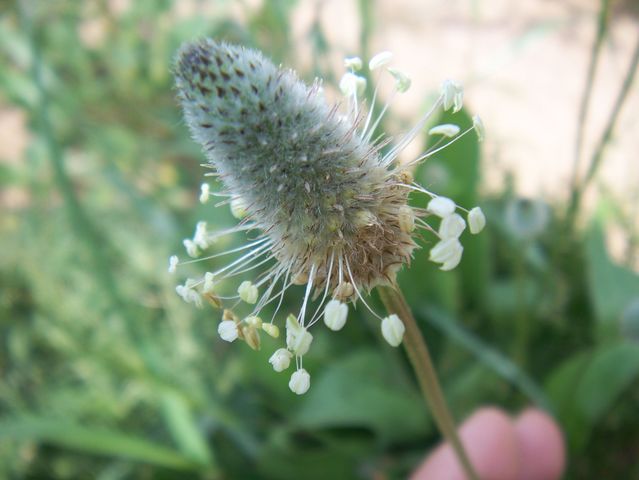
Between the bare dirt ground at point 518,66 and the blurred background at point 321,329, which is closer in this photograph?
the blurred background at point 321,329

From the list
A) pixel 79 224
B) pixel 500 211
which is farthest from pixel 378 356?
pixel 79 224

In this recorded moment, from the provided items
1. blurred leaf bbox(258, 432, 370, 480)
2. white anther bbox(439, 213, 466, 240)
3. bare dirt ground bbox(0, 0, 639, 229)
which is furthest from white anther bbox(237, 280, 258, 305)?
bare dirt ground bbox(0, 0, 639, 229)

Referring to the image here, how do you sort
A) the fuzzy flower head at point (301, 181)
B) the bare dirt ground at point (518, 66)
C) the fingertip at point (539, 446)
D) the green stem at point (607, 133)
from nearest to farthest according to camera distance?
the fuzzy flower head at point (301, 181)
the green stem at point (607, 133)
the fingertip at point (539, 446)
the bare dirt ground at point (518, 66)

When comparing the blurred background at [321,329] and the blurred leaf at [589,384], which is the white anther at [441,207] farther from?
the blurred leaf at [589,384]

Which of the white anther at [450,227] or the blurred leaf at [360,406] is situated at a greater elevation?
the white anther at [450,227]

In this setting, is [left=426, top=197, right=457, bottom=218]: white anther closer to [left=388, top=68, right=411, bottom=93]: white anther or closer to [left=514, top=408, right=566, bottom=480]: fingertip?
[left=388, top=68, right=411, bottom=93]: white anther

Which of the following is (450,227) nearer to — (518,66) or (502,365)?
(502,365)

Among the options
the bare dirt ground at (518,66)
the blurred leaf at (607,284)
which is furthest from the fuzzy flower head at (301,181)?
the bare dirt ground at (518,66)

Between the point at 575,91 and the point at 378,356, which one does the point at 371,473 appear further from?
the point at 575,91
